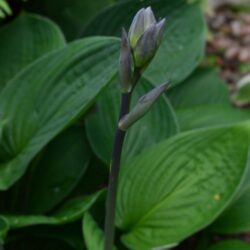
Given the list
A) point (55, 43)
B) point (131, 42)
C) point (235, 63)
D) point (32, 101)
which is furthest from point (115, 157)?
point (235, 63)

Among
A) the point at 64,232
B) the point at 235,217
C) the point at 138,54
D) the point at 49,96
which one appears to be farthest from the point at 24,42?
the point at 138,54

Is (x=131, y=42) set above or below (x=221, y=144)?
above

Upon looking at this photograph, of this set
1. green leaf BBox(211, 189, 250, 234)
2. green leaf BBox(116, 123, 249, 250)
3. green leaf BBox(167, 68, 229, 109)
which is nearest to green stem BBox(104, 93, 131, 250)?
green leaf BBox(116, 123, 249, 250)

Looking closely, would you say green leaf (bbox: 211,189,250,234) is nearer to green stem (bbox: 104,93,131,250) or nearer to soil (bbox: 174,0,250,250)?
green stem (bbox: 104,93,131,250)

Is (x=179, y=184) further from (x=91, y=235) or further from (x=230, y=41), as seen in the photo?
(x=230, y=41)

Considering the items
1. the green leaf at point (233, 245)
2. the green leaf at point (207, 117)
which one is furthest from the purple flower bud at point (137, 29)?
the green leaf at point (207, 117)

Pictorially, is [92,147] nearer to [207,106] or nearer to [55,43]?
[55,43]

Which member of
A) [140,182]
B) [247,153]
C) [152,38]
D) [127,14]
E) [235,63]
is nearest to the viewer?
[152,38]
